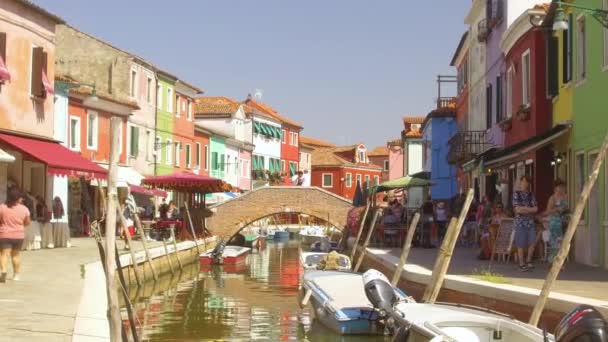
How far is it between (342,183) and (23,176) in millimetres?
66754

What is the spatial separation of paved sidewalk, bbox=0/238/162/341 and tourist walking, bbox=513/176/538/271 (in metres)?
7.61

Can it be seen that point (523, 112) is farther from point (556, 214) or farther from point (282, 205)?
point (282, 205)

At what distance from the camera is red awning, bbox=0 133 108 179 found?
23625mm

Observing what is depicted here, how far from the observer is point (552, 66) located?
21344 mm

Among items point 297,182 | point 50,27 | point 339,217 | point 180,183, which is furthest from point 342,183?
point 50,27

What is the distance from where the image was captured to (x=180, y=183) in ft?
115

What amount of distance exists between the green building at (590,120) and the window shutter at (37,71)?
45.9 ft

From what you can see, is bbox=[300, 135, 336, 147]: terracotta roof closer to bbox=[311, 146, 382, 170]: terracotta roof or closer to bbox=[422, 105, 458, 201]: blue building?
bbox=[311, 146, 382, 170]: terracotta roof

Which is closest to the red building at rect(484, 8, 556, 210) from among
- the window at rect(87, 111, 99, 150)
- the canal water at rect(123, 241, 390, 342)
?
the canal water at rect(123, 241, 390, 342)

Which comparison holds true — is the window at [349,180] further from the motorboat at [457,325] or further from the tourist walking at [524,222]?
the motorboat at [457,325]

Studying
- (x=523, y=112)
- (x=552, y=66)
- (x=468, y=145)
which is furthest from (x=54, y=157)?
(x=468, y=145)

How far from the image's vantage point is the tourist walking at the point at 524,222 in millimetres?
17109

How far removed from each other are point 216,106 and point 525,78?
141ft

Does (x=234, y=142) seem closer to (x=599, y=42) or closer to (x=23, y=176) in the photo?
(x=23, y=176)
